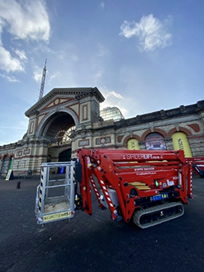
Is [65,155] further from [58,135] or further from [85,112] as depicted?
[85,112]

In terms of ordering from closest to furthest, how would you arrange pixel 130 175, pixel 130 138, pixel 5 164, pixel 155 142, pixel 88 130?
pixel 130 175, pixel 155 142, pixel 130 138, pixel 88 130, pixel 5 164

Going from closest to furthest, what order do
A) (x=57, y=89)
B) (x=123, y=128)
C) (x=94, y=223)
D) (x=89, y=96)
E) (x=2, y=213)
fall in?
(x=94, y=223)
(x=2, y=213)
(x=123, y=128)
(x=89, y=96)
(x=57, y=89)

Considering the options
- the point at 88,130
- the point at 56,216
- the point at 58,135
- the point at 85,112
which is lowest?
the point at 56,216

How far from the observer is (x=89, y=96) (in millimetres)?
17578

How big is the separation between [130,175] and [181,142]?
1100 cm

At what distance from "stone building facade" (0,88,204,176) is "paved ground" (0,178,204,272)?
9.60 m

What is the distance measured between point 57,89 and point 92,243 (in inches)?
891

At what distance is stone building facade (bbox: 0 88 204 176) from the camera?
1159 centimetres

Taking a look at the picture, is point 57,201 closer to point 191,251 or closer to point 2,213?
point 2,213

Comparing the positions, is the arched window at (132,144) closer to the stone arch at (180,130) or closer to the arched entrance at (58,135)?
the stone arch at (180,130)

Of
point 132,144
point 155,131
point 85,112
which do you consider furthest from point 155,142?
point 85,112

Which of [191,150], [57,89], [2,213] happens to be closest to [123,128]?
[191,150]

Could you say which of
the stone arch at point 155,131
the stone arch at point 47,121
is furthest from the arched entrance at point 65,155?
the stone arch at point 155,131

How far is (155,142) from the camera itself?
12578mm
